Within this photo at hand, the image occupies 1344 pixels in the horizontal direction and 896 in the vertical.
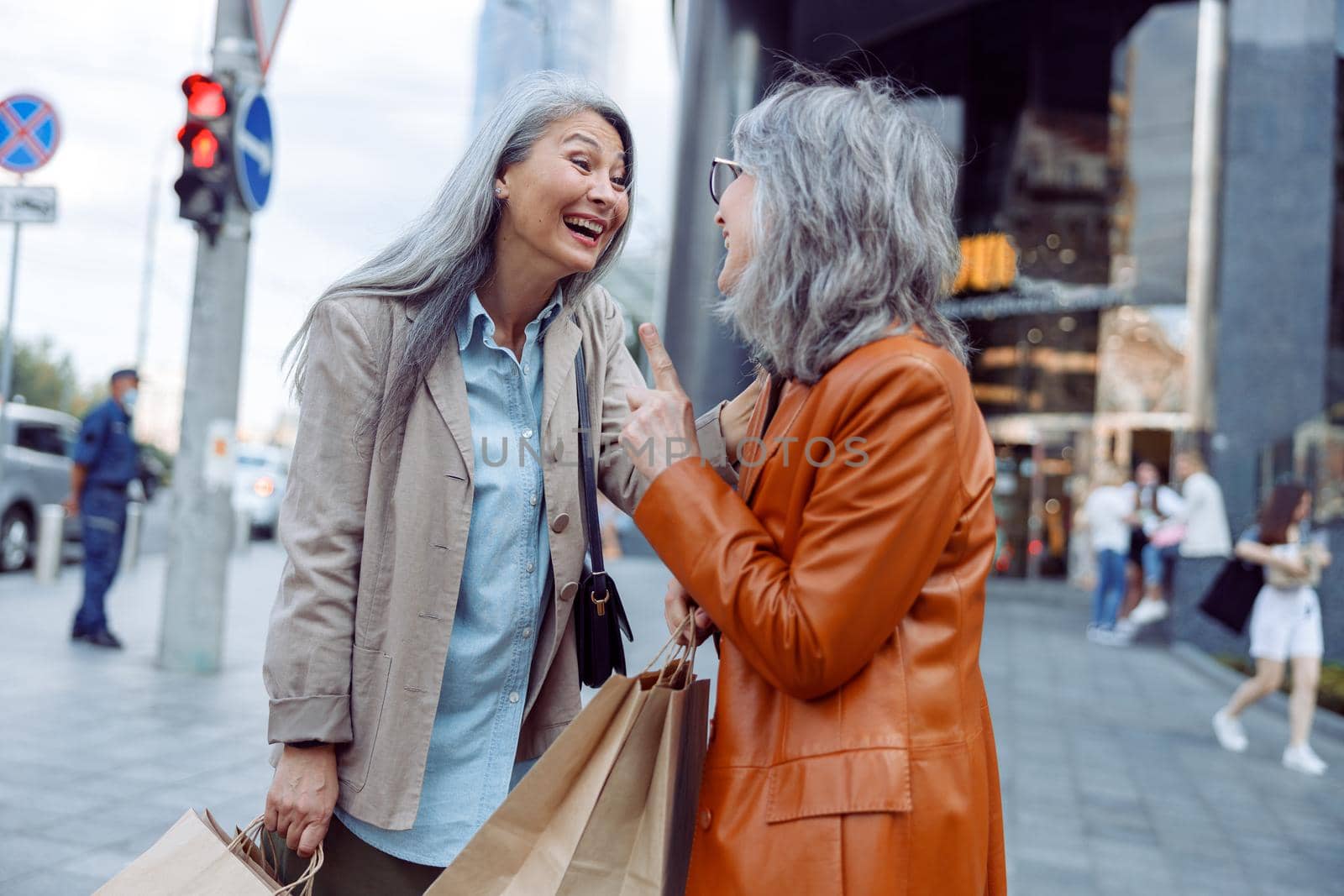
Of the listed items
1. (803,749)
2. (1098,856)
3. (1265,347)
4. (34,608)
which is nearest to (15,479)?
(34,608)

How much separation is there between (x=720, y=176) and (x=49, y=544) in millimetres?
11226

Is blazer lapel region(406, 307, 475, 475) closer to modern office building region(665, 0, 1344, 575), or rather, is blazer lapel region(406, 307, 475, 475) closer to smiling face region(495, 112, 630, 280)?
smiling face region(495, 112, 630, 280)

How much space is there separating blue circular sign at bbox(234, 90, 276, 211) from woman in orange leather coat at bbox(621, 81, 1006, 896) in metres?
5.77

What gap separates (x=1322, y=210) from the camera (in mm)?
12008

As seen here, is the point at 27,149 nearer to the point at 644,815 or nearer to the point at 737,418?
the point at 737,418

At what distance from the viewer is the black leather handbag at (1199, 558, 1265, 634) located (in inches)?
268

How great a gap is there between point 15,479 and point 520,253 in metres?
11.8

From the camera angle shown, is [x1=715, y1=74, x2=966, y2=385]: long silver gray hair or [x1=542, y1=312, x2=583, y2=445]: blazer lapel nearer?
[x1=715, y1=74, x2=966, y2=385]: long silver gray hair

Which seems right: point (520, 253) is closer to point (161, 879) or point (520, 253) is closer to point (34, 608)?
point (161, 879)

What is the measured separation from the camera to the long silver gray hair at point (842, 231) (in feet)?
4.99

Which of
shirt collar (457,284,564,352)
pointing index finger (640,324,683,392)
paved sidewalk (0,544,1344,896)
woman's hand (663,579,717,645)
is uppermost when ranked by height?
shirt collar (457,284,564,352)

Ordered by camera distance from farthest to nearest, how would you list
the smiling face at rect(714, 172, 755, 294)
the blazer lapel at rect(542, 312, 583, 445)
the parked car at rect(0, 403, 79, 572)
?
the parked car at rect(0, 403, 79, 572)
the blazer lapel at rect(542, 312, 583, 445)
the smiling face at rect(714, 172, 755, 294)

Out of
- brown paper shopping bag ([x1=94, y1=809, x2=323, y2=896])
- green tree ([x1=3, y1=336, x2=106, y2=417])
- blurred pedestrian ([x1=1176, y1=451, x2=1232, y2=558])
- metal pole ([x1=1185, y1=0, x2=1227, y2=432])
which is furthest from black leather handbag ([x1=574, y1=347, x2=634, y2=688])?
green tree ([x1=3, y1=336, x2=106, y2=417])

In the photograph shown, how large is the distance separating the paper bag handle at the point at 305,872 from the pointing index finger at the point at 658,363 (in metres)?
0.87
